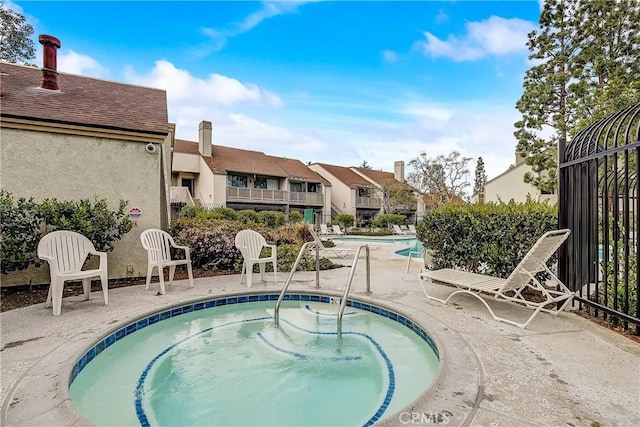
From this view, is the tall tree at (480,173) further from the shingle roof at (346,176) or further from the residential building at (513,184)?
the shingle roof at (346,176)

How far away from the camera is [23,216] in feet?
16.8

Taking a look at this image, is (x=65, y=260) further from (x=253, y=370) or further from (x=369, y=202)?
(x=369, y=202)

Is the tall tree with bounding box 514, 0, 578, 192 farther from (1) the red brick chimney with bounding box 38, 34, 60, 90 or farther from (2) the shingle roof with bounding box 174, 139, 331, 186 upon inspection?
(1) the red brick chimney with bounding box 38, 34, 60, 90

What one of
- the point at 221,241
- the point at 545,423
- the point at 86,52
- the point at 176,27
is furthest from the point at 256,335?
the point at 86,52

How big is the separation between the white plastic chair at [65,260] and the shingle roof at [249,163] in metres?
19.2

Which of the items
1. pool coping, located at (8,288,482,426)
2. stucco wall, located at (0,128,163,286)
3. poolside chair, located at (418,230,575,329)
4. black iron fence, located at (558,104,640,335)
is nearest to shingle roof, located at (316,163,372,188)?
stucco wall, located at (0,128,163,286)

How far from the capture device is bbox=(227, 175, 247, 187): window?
25330 mm

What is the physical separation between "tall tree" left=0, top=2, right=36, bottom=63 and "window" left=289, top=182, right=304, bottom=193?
1853 cm

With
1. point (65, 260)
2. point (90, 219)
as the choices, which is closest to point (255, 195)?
point (90, 219)

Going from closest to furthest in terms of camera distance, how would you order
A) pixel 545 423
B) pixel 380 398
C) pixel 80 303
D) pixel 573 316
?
pixel 545 423 < pixel 380 398 < pixel 573 316 < pixel 80 303

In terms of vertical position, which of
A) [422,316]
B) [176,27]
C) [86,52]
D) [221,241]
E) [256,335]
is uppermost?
[176,27]

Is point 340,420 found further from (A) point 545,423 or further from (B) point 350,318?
(B) point 350,318

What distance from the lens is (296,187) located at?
29625 mm

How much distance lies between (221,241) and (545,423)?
6.80 meters
